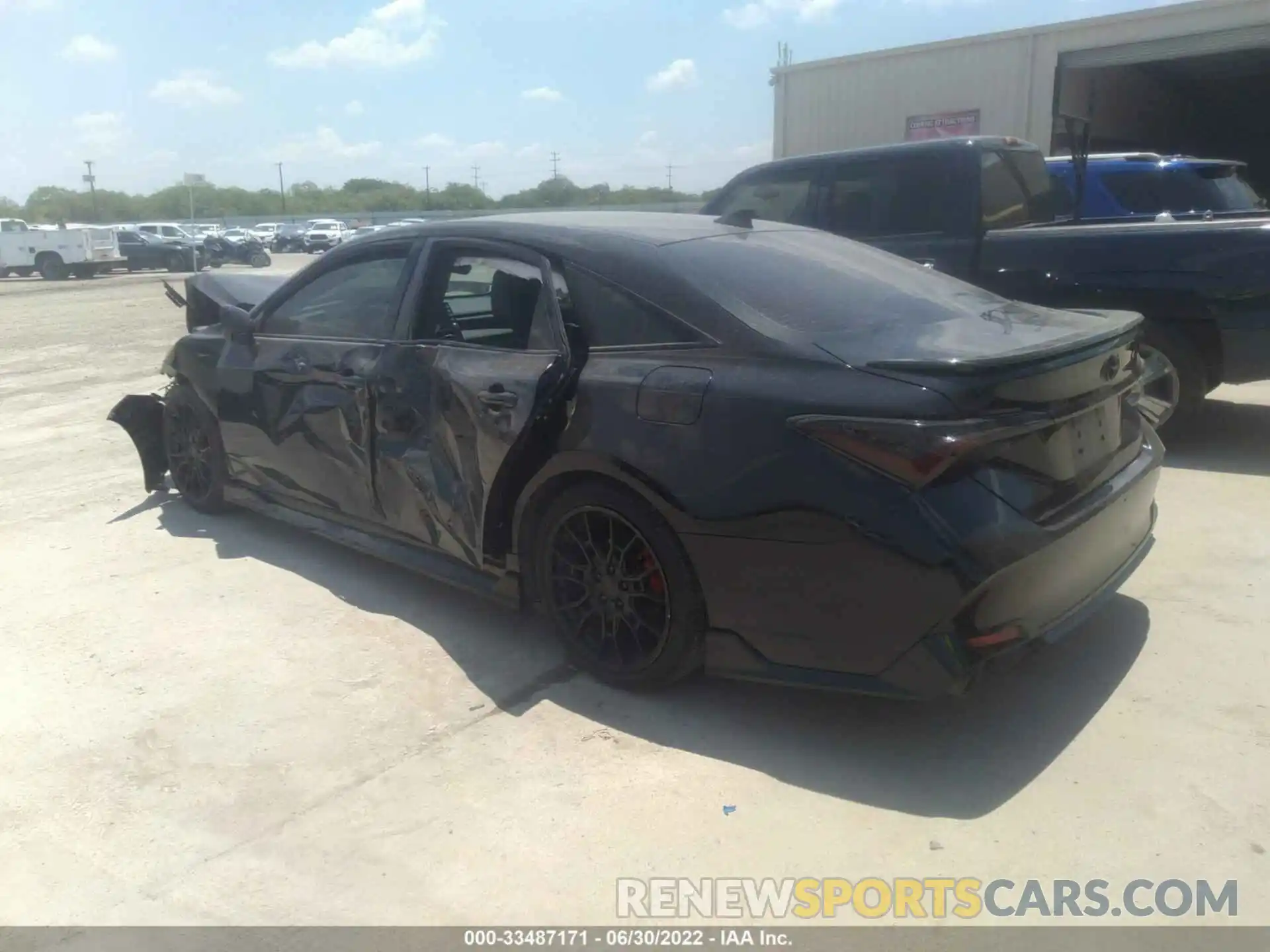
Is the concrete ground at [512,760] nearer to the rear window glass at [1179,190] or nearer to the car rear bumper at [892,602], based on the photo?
the car rear bumper at [892,602]

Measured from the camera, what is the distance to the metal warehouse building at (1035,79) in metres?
16.6

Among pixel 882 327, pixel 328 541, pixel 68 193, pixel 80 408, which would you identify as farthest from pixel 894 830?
pixel 68 193

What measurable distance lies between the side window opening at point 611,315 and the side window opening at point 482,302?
152mm

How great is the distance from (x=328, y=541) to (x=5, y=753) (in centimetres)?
204

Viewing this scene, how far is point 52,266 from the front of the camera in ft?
101

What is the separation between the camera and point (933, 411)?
2811mm

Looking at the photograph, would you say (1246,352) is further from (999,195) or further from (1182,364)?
(999,195)

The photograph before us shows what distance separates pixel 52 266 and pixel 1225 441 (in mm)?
32327

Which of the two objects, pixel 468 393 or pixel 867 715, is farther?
pixel 468 393

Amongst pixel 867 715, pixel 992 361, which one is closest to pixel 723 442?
pixel 992 361

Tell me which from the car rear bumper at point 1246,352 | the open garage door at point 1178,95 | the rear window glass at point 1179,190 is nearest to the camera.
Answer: the car rear bumper at point 1246,352

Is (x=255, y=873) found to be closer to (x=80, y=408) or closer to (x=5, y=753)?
(x=5, y=753)

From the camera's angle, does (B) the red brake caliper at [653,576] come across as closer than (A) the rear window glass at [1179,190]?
Yes

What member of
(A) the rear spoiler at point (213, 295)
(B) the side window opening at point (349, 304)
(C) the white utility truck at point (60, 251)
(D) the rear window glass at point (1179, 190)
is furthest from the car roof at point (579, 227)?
(C) the white utility truck at point (60, 251)
